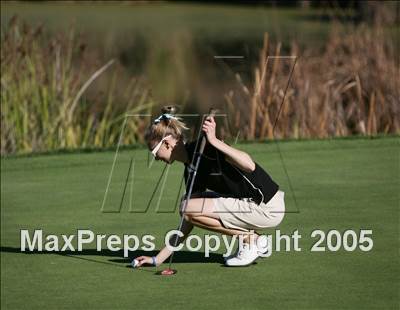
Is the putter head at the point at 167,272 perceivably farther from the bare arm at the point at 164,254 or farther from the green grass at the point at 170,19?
the green grass at the point at 170,19

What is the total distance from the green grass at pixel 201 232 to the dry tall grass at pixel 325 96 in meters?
1.93

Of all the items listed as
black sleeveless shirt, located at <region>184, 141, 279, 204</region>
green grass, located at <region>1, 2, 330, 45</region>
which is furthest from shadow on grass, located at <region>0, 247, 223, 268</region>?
green grass, located at <region>1, 2, 330, 45</region>

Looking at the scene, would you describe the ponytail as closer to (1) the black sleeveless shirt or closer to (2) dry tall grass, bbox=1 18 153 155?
(1) the black sleeveless shirt

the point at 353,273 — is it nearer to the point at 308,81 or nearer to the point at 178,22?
the point at 308,81

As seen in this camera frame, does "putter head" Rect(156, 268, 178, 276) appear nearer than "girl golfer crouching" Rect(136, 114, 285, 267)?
No

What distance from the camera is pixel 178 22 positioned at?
3138cm

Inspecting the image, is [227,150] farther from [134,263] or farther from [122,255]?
[122,255]

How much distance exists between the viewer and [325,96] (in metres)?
11.9

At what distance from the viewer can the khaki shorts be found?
572 centimetres

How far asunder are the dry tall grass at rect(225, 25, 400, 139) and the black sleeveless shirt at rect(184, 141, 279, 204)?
5155 millimetres

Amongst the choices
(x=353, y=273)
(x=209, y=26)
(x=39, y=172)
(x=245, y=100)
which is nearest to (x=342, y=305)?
(x=353, y=273)

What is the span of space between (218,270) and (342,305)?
86 cm

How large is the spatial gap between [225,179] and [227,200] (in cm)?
18

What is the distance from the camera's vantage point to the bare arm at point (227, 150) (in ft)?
16.7
